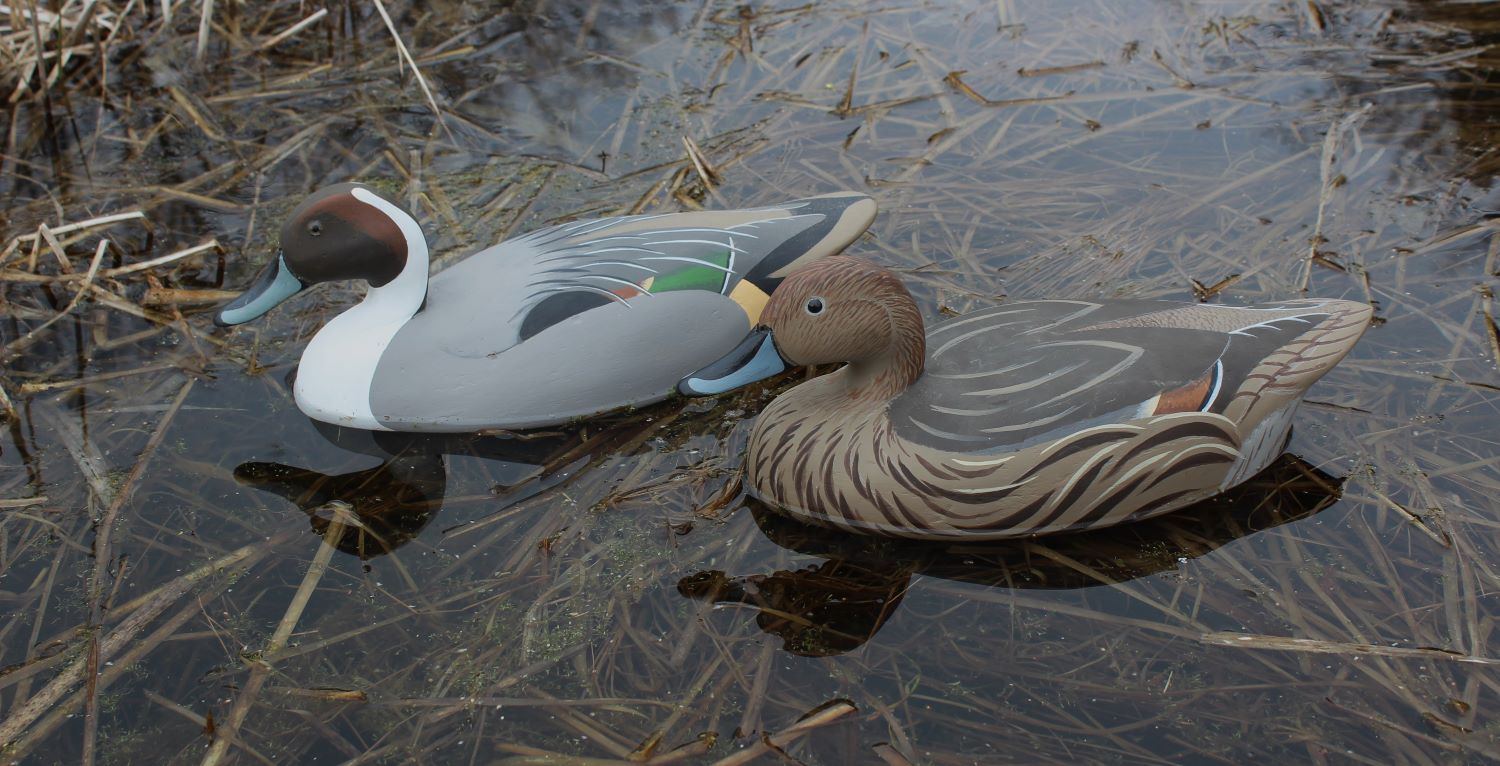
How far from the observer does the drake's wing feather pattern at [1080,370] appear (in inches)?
150

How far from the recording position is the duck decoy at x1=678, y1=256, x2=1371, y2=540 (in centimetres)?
383

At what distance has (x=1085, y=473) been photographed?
12.6 feet

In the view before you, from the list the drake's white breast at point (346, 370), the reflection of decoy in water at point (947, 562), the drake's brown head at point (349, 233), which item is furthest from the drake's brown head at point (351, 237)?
the reflection of decoy in water at point (947, 562)

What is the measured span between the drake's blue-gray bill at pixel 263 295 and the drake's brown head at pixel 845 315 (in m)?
1.96

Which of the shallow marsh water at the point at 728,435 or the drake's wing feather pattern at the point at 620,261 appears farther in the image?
the drake's wing feather pattern at the point at 620,261

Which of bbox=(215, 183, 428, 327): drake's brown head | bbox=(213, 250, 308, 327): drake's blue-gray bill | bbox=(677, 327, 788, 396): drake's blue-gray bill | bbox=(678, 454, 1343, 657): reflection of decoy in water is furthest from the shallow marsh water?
bbox=(215, 183, 428, 327): drake's brown head

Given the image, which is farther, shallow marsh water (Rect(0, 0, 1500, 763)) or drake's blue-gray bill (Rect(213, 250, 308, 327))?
drake's blue-gray bill (Rect(213, 250, 308, 327))

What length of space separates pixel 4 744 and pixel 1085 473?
323 cm

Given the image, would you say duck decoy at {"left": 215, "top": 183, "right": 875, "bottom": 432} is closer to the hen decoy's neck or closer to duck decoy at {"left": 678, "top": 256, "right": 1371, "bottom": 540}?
duck decoy at {"left": 678, "top": 256, "right": 1371, "bottom": 540}

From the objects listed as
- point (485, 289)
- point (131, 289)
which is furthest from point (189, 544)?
point (131, 289)

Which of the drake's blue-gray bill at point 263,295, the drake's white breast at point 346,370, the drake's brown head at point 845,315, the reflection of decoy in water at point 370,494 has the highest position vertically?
the drake's brown head at point 845,315

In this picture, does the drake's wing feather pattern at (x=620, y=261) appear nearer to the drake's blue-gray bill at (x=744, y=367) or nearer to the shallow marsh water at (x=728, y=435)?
the shallow marsh water at (x=728, y=435)

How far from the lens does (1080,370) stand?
153 inches

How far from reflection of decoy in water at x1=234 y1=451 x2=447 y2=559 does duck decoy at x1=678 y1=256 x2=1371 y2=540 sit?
112 centimetres
